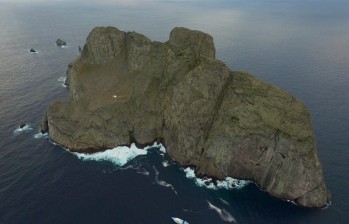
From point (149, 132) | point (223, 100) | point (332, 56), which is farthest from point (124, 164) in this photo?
point (332, 56)

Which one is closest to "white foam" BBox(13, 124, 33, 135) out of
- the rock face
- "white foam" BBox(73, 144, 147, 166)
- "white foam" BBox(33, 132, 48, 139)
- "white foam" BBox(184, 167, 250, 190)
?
"white foam" BBox(33, 132, 48, 139)

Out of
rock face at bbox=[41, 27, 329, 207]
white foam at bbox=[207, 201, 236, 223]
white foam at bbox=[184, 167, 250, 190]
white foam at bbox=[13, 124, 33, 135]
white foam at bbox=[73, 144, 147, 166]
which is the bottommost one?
white foam at bbox=[13, 124, 33, 135]

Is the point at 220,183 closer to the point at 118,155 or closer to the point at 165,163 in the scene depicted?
the point at 165,163

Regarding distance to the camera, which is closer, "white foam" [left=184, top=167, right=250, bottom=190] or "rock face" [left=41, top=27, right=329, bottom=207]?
"rock face" [left=41, top=27, right=329, bottom=207]

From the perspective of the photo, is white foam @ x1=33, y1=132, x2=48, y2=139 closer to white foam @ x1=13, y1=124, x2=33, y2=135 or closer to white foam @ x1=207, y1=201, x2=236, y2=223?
white foam @ x1=13, y1=124, x2=33, y2=135

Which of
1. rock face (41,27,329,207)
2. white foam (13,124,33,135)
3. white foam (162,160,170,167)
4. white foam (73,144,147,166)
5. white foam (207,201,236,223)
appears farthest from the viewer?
white foam (13,124,33,135)

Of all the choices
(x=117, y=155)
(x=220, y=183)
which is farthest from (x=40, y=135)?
(x=220, y=183)
